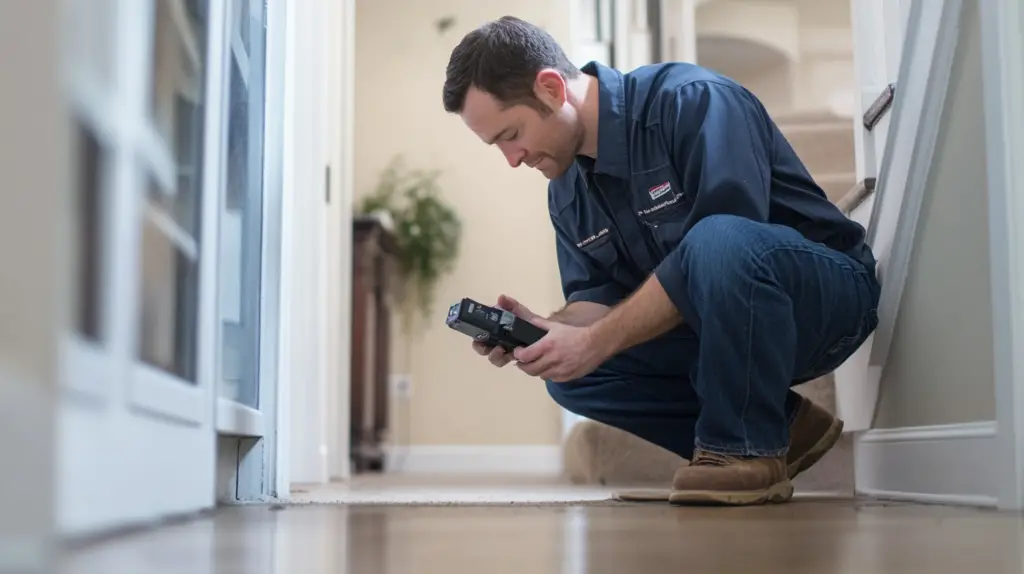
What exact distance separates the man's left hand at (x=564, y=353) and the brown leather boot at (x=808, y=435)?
0.33 meters

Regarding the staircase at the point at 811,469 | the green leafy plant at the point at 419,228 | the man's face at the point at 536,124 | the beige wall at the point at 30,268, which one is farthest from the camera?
the green leafy plant at the point at 419,228

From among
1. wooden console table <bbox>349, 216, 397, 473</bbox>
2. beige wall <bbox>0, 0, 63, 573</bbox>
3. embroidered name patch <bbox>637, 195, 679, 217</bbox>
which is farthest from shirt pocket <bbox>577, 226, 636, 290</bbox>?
wooden console table <bbox>349, 216, 397, 473</bbox>

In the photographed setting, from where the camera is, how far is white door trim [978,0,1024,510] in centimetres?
104

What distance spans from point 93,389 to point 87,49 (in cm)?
22

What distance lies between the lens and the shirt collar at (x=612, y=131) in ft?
4.73

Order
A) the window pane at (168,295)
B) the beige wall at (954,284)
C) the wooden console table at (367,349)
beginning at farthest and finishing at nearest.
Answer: the wooden console table at (367,349) → the beige wall at (954,284) → the window pane at (168,295)

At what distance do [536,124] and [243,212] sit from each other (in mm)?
443

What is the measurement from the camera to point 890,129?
1.47 metres

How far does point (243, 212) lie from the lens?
4.29ft

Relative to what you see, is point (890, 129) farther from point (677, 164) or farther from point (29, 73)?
point (29, 73)

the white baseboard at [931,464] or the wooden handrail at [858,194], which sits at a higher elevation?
the wooden handrail at [858,194]

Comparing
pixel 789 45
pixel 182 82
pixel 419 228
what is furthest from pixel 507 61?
pixel 789 45

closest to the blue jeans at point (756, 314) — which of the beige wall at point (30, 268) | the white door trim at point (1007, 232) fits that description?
the white door trim at point (1007, 232)

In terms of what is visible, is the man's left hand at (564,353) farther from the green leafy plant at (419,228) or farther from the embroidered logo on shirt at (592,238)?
the green leafy plant at (419,228)
